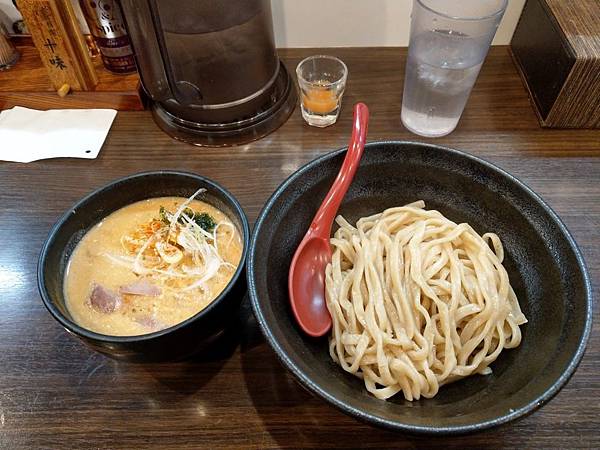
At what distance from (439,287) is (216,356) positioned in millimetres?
467

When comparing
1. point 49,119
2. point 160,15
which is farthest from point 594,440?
point 49,119

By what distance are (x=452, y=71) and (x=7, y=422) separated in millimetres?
1285

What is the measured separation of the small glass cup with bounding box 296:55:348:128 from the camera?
53.2 inches

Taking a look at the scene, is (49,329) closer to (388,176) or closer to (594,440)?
(388,176)

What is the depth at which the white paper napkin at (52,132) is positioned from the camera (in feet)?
4.42

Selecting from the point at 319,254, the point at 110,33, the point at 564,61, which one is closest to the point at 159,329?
the point at 319,254

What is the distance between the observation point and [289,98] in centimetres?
149

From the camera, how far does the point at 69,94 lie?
148 centimetres

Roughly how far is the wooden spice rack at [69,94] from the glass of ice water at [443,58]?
83 cm

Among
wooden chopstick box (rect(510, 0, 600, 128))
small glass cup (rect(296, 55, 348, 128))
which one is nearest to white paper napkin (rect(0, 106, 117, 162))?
small glass cup (rect(296, 55, 348, 128))

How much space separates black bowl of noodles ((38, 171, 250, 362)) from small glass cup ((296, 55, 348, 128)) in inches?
20.4

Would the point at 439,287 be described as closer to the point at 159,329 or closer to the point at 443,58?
the point at 159,329

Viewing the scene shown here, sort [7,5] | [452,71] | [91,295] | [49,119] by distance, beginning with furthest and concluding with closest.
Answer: [7,5] → [49,119] → [452,71] → [91,295]

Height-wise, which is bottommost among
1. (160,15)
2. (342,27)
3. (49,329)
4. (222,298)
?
(49,329)
